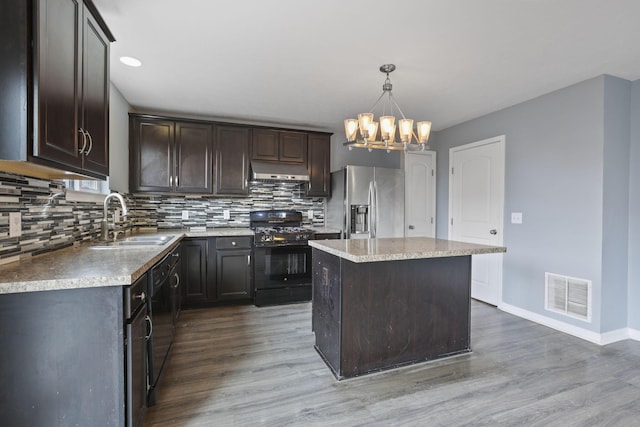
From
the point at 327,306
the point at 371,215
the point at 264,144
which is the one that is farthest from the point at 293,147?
the point at 327,306

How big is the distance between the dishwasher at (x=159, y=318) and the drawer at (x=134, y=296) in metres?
0.12

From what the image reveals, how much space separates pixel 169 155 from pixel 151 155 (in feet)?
0.64

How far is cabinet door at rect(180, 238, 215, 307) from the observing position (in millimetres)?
3486

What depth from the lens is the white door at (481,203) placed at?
3740mm

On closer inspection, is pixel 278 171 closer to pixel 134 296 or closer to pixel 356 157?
pixel 356 157

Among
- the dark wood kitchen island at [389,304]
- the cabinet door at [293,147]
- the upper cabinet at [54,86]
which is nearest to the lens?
the upper cabinet at [54,86]

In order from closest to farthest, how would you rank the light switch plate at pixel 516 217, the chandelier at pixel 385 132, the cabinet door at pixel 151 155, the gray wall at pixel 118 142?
the chandelier at pixel 385 132, the gray wall at pixel 118 142, the light switch plate at pixel 516 217, the cabinet door at pixel 151 155

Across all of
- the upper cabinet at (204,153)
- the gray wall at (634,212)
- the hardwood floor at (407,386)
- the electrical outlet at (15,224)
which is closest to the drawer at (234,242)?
the upper cabinet at (204,153)

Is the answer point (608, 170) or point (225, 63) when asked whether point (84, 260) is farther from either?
point (608, 170)

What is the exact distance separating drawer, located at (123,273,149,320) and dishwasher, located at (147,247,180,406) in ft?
0.40

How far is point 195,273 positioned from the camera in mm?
3537

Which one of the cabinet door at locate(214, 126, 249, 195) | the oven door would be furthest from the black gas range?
the cabinet door at locate(214, 126, 249, 195)

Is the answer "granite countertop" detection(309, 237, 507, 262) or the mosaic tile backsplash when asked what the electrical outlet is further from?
"granite countertop" detection(309, 237, 507, 262)

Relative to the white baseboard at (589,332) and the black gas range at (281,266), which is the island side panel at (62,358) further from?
the white baseboard at (589,332)
